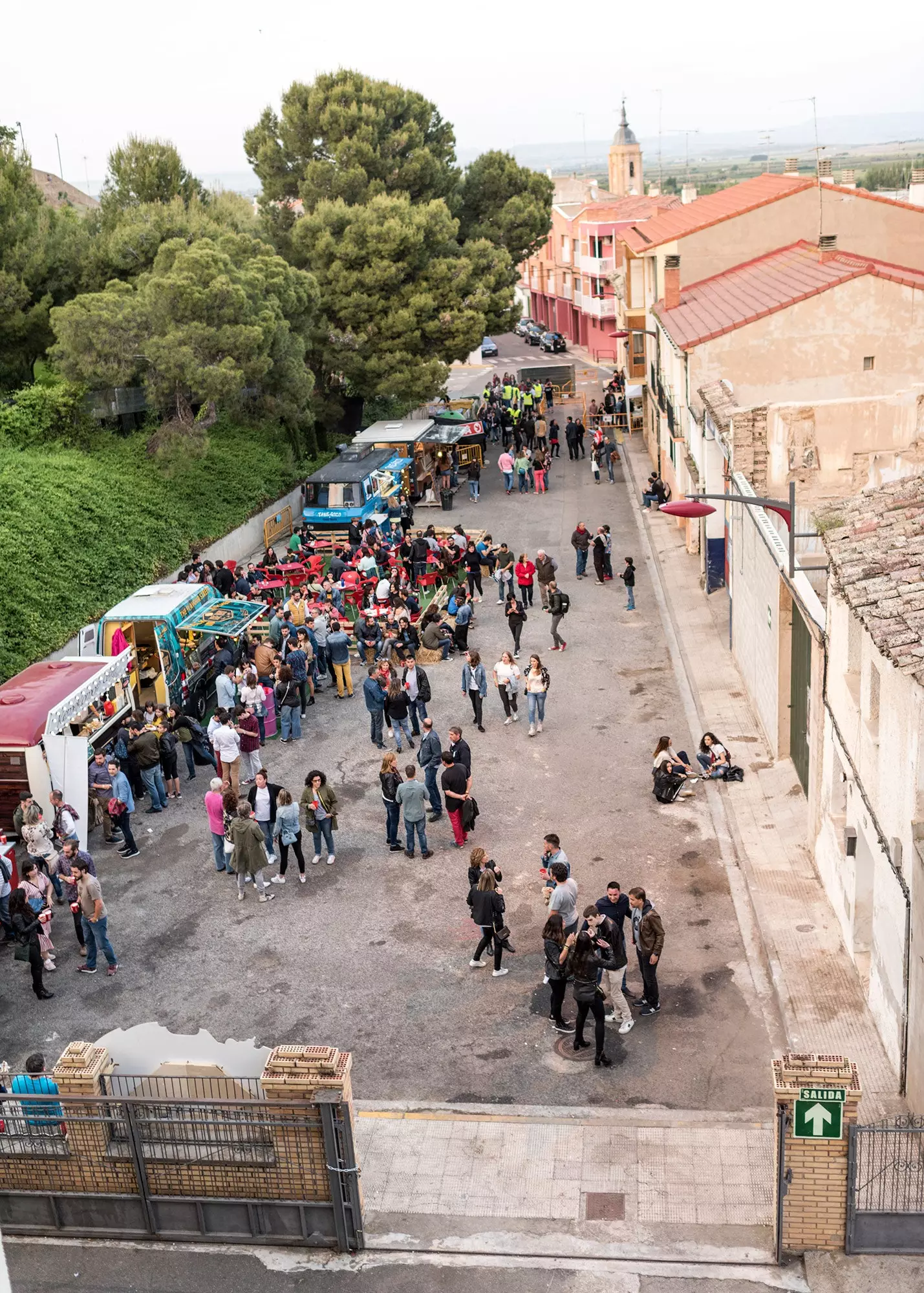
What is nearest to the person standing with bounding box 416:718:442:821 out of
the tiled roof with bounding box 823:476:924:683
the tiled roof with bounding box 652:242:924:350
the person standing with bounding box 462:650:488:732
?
the person standing with bounding box 462:650:488:732

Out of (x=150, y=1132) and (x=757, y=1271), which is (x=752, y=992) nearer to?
(x=757, y=1271)

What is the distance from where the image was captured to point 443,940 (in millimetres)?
15297

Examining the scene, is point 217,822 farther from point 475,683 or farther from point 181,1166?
point 181,1166

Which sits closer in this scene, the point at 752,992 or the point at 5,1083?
the point at 5,1083

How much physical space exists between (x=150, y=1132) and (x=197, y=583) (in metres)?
15.9

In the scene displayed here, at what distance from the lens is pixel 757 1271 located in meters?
9.91

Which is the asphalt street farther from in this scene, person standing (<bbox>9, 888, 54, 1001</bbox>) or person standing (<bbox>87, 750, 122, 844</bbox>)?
person standing (<bbox>87, 750, 122, 844</bbox>)

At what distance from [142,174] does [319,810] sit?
98.7ft

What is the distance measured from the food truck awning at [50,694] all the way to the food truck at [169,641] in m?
0.84

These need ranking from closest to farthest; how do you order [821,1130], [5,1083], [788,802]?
[821,1130] < [5,1083] < [788,802]

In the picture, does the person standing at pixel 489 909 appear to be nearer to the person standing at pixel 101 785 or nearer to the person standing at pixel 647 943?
the person standing at pixel 647 943

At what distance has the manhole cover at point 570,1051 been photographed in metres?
12.9

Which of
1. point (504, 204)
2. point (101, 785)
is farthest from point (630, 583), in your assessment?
point (504, 204)

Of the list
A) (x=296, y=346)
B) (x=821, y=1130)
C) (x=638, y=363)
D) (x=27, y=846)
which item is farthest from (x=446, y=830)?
(x=638, y=363)
